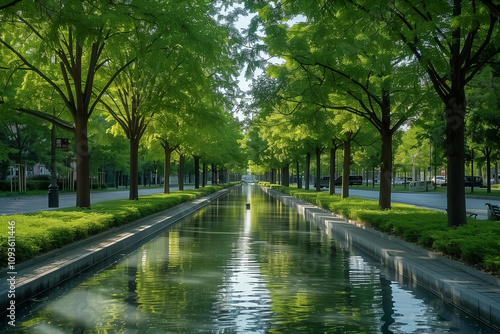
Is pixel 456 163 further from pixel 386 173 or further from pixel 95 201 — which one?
pixel 95 201

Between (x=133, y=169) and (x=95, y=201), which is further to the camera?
(x=95, y=201)

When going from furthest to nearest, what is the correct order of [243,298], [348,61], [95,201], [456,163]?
[95,201], [348,61], [456,163], [243,298]

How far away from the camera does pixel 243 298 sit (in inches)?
336

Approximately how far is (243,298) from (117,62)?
16466mm

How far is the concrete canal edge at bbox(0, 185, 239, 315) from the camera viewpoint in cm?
837

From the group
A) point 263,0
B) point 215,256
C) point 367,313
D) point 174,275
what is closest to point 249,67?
point 263,0

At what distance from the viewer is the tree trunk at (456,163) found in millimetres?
14438

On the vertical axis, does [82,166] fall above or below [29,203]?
above

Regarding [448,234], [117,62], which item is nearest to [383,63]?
[448,234]

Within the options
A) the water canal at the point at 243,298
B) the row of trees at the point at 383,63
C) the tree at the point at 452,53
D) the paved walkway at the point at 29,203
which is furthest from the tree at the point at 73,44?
the tree at the point at 452,53

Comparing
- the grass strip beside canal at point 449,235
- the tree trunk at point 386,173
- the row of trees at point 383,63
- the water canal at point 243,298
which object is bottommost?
the water canal at point 243,298

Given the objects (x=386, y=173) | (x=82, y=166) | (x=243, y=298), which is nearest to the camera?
(x=243, y=298)

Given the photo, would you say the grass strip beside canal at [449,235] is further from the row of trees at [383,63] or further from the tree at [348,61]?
the tree at [348,61]

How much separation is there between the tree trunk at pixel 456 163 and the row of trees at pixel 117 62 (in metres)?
7.08
